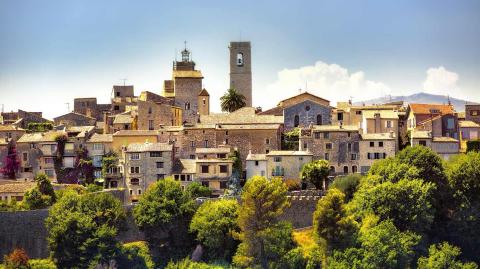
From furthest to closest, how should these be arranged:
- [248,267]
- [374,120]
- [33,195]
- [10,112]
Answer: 1. [10,112]
2. [374,120]
3. [33,195]
4. [248,267]

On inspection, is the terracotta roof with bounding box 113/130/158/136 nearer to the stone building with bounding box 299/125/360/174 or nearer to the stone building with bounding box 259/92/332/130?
the stone building with bounding box 259/92/332/130

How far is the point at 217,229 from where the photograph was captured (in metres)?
62.9

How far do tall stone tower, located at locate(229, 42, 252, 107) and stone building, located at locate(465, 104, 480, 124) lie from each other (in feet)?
73.8

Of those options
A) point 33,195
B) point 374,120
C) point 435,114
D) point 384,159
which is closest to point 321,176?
point 384,159

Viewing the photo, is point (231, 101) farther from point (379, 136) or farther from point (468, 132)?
point (468, 132)

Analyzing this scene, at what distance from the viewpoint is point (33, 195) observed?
216ft

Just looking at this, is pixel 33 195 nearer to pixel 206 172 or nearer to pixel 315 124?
pixel 206 172

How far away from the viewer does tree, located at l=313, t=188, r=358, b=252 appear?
60938 millimetres

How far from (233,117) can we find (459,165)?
20016 mm

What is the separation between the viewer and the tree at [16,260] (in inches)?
2308

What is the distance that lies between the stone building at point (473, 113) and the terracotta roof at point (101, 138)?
3141 centimetres

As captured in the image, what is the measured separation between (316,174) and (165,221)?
43.2 feet

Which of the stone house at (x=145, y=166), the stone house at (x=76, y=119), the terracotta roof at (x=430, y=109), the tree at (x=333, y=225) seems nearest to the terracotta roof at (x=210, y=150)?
the stone house at (x=145, y=166)

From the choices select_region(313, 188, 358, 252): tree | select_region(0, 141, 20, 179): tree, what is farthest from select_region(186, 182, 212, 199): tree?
select_region(0, 141, 20, 179): tree
